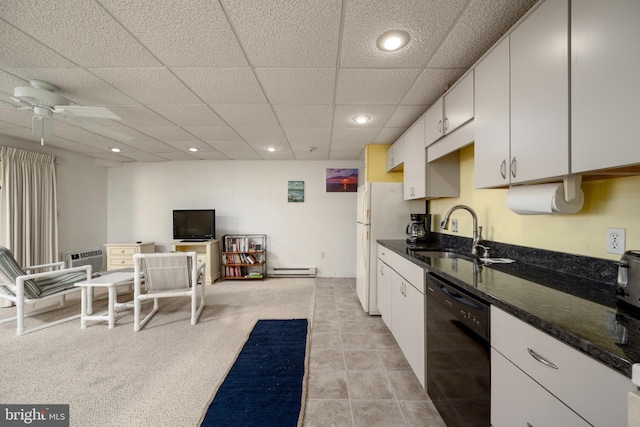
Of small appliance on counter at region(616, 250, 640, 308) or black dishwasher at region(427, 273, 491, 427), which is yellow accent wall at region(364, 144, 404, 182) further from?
small appliance on counter at region(616, 250, 640, 308)

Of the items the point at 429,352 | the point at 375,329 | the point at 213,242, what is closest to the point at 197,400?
the point at 429,352

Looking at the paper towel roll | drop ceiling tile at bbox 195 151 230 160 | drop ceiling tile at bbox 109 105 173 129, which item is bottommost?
the paper towel roll

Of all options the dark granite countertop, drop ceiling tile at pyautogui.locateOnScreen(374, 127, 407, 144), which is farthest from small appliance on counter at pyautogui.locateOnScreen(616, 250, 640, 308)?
drop ceiling tile at pyautogui.locateOnScreen(374, 127, 407, 144)

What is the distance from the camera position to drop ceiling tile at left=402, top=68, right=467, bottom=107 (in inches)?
68.3

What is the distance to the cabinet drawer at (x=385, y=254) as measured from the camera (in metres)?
2.48

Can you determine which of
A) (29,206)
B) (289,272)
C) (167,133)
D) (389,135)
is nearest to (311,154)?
(389,135)

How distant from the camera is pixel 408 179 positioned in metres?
2.66

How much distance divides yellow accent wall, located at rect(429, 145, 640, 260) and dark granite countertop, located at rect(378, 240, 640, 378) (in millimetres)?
174

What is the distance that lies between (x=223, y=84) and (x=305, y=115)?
872 mm

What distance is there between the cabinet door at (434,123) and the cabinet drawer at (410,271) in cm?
108

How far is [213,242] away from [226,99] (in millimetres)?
2986

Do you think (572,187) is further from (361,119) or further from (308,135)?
(308,135)

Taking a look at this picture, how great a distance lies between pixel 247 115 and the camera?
2.53 metres

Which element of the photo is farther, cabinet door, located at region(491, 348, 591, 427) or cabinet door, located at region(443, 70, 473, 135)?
cabinet door, located at region(443, 70, 473, 135)
